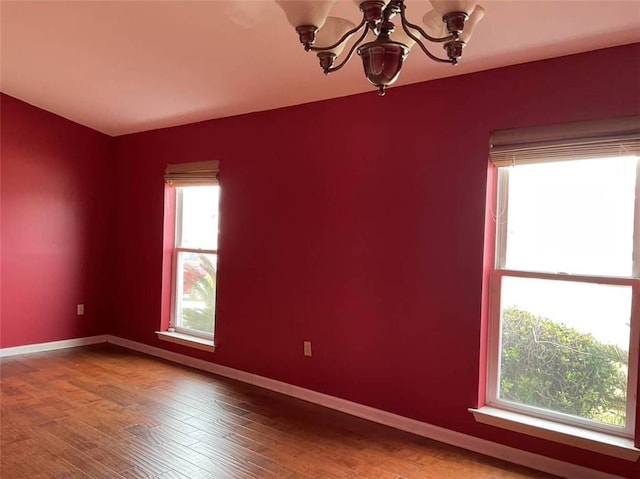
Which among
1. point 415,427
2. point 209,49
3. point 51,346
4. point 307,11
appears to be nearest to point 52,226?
point 51,346

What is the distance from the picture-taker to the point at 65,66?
148 inches

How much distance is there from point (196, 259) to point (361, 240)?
6.57 ft

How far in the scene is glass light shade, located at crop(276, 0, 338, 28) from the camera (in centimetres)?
151

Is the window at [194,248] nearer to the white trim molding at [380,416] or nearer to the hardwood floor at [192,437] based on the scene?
the white trim molding at [380,416]

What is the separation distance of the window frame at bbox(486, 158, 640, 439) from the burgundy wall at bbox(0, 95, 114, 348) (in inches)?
168

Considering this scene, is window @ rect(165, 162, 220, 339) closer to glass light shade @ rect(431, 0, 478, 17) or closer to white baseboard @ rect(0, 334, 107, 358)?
white baseboard @ rect(0, 334, 107, 358)

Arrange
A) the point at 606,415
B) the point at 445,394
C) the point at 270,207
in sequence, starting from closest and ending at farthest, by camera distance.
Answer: the point at 606,415
the point at 445,394
the point at 270,207

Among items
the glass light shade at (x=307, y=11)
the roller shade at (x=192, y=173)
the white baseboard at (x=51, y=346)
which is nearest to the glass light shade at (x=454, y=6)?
the glass light shade at (x=307, y=11)

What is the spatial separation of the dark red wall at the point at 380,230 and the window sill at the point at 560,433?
0.06 m

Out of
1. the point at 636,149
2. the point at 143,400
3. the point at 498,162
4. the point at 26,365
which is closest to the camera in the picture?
the point at 636,149

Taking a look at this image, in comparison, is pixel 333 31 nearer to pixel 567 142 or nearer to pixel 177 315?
pixel 567 142

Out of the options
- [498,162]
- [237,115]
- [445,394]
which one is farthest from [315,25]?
[237,115]

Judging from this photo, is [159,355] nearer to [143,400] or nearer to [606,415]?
[143,400]

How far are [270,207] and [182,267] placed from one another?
1.43 metres
